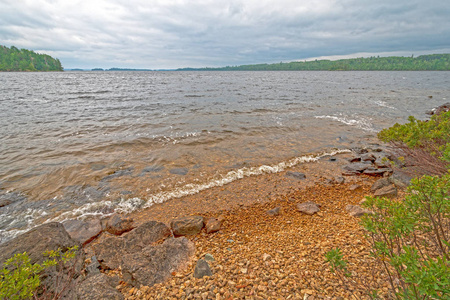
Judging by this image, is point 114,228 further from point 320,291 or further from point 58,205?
point 320,291

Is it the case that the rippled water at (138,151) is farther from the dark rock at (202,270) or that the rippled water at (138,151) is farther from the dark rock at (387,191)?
the dark rock at (202,270)

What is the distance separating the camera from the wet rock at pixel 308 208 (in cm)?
776

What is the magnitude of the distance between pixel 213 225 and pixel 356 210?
5194mm

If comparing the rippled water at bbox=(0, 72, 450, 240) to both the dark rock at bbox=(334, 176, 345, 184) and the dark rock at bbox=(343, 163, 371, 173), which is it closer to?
the dark rock at bbox=(343, 163, 371, 173)

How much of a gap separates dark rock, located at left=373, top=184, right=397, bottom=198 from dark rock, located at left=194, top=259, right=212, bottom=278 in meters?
7.86

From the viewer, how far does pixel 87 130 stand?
1977cm

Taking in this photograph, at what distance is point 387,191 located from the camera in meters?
8.45

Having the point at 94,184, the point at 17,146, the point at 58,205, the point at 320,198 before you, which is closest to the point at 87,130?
the point at 17,146

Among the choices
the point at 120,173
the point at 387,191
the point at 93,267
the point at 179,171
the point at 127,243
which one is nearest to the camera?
the point at 93,267

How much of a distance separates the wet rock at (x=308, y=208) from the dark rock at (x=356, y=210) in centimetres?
106

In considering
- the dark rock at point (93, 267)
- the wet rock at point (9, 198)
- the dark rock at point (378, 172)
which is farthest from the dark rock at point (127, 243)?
the dark rock at point (378, 172)

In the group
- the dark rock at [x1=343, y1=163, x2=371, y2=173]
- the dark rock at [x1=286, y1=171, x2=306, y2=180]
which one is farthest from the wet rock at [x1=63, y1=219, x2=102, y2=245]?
the dark rock at [x1=343, y1=163, x2=371, y2=173]

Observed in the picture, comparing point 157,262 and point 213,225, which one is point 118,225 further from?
point 213,225

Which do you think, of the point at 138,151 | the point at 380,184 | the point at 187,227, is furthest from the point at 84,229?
the point at 380,184
